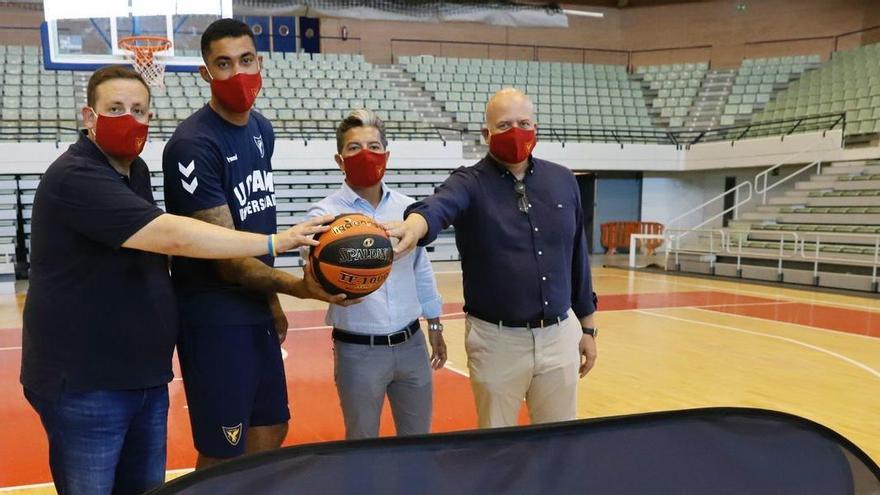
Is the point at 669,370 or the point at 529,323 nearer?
the point at 529,323

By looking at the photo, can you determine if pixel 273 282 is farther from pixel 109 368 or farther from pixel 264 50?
pixel 264 50

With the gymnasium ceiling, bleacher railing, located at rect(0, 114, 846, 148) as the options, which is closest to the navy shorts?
bleacher railing, located at rect(0, 114, 846, 148)

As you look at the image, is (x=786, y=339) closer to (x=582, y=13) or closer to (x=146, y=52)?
(x=146, y=52)

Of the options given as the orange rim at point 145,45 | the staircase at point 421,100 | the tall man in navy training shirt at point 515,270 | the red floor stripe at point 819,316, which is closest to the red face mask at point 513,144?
the tall man in navy training shirt at point 515,270

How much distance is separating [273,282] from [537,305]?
925 mm

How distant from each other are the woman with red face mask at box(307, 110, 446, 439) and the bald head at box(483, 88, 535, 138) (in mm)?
391

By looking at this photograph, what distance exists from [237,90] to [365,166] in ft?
1.64

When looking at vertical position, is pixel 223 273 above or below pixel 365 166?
below

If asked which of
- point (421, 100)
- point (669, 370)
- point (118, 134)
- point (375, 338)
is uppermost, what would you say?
point (421, 100)

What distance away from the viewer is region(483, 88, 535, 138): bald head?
7.38ft

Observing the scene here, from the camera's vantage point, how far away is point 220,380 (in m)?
1.93

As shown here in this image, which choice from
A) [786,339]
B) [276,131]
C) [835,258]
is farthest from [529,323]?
[276,131]

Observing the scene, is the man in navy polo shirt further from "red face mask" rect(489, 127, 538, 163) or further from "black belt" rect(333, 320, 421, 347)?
"red face mask" rect(489, 127, 538, 163)

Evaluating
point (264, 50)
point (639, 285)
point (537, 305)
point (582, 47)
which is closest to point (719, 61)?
point (582, 47)
